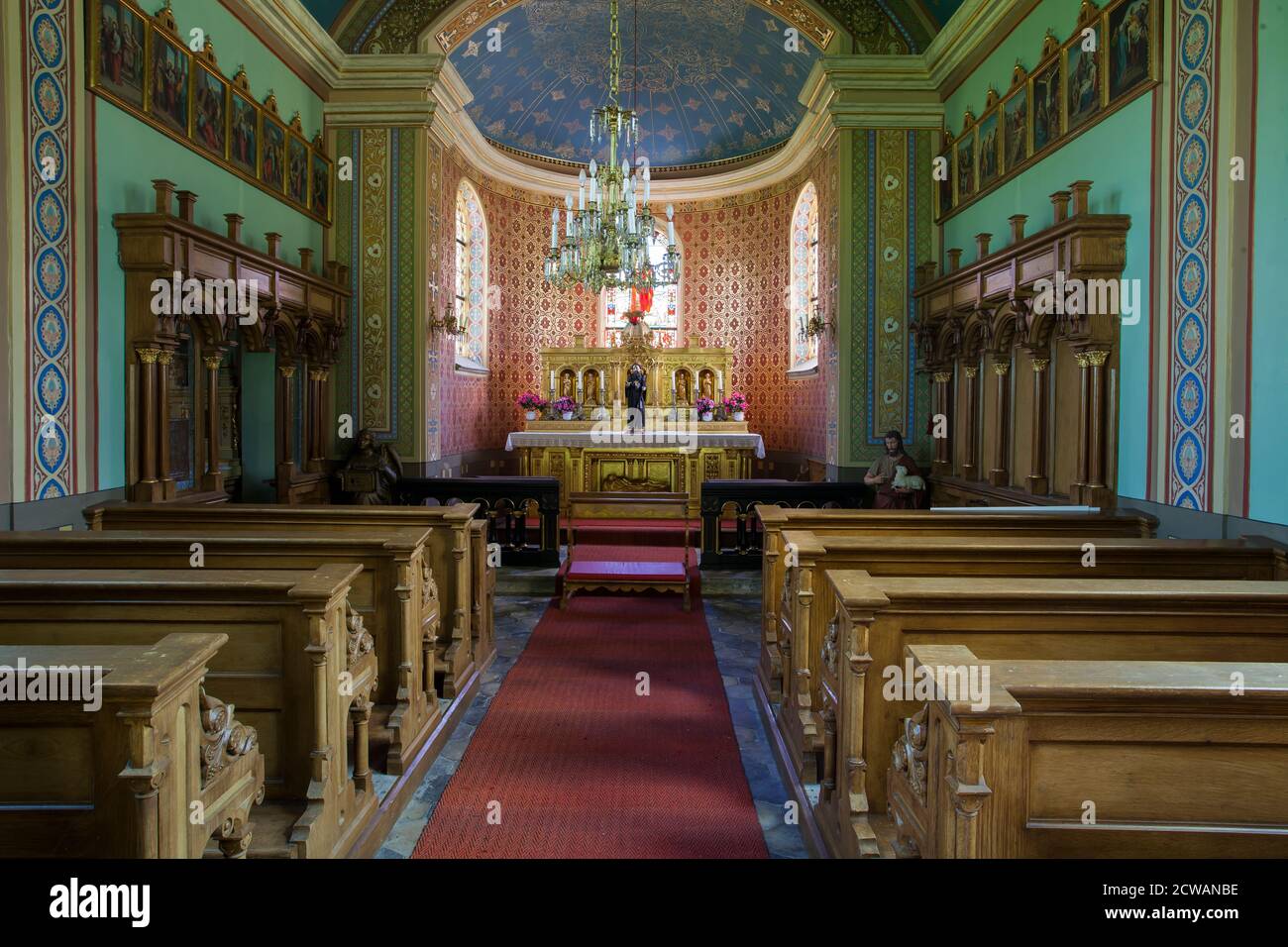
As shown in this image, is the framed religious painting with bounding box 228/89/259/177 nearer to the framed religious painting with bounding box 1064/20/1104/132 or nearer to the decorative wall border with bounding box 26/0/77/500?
the decorative wall border with bounding box 26/0/77/500

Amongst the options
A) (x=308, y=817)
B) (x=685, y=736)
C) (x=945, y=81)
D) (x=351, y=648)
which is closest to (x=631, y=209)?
(x=945, y=81)

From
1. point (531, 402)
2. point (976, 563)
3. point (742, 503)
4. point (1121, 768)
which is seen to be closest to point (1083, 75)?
point (742, 503)

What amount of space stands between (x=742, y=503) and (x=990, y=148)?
4821mm

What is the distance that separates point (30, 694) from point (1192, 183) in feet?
23.3

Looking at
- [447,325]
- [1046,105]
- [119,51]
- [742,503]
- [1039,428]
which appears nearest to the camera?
[119,51]

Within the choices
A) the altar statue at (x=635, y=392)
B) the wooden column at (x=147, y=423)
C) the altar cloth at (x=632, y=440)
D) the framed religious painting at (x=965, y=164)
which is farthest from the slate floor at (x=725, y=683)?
the altar statue at (x=635, y=392)

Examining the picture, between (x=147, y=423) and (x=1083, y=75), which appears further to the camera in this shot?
(x=1083, y=75)

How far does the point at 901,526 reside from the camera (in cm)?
643

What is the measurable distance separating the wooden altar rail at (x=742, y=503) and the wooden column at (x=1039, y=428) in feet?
7.62

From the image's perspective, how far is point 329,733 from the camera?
143 inches

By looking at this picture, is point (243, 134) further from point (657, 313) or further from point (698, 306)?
point (698, 306)

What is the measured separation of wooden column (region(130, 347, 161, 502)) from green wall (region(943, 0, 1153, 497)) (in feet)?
25.7

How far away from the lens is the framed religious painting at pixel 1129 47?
22.9 ft
